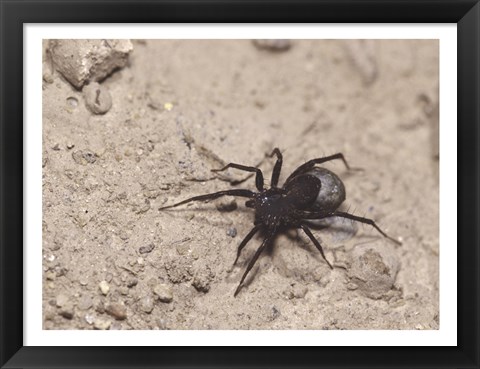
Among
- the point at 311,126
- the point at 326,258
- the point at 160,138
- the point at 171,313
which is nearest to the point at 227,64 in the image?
the point at 311,126

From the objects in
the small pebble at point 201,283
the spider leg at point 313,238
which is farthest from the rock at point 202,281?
the spider leg at point 313,238

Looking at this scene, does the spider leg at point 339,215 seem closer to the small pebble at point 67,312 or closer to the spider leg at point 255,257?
the spider leg at point 255,257

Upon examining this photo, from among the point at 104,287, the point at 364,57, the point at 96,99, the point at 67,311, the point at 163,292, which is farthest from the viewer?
the point at 364,57

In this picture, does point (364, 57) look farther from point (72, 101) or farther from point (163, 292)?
point (163, 292)

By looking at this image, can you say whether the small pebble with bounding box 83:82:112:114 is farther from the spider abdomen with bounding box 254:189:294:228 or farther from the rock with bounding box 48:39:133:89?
the spider abdomen with bounding box 254:189:294:228

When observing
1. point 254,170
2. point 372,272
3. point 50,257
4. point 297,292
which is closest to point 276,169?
point 254,170
